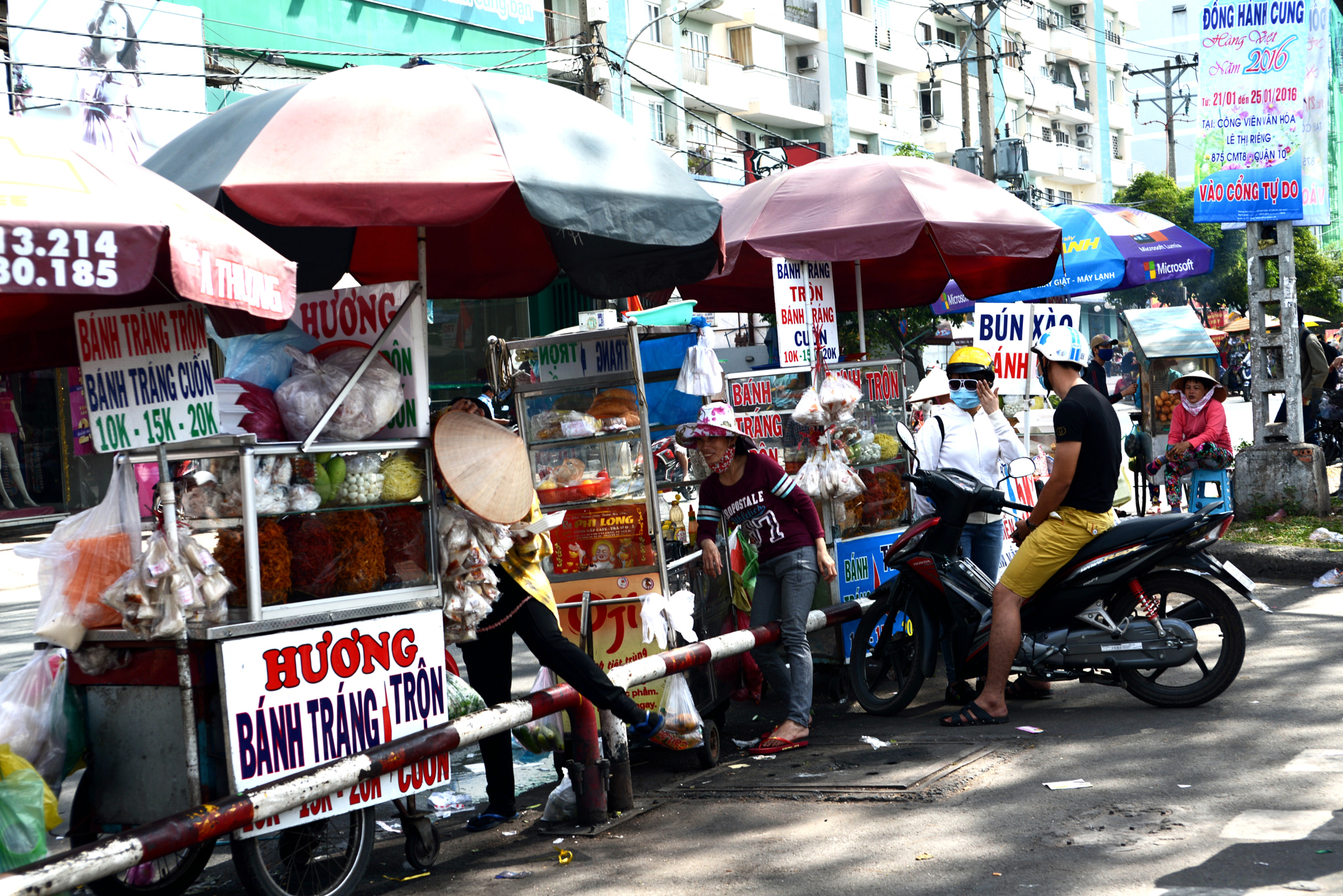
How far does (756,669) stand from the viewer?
7680 mm

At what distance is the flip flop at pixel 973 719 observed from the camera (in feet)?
22.1

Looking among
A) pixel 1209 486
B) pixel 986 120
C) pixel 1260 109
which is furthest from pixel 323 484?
pixel 986 120

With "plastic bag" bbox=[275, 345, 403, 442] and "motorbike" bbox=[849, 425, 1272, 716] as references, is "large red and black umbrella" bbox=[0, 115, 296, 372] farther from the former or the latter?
"motorbike" bbox=[849, 425, 1272, 716]

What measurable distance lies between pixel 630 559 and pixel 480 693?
3.71 ft

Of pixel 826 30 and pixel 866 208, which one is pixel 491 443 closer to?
pixel 866 208

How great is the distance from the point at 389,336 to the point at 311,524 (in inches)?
32.2

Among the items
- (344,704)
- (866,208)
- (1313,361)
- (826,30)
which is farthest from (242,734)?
(826,30)

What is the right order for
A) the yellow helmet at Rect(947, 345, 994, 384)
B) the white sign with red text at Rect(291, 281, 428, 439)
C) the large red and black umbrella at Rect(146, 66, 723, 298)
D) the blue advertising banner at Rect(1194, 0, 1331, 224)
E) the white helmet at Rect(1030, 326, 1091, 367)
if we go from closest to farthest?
the large red and black umbrella at Rect(146, 66, 723, 298), the white sign with red text at Rect(291, 281, 428, 439), the white helmet at Rect(1030, 326, 1091, 367), the yellow helmet at Rect(947, 345, 994, 384), the blue advertising banner at Rect(1194, 0, 1331, 224)

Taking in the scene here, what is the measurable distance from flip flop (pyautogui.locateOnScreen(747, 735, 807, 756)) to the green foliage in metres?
34.7

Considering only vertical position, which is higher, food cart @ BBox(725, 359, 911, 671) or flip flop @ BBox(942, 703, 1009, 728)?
food cart @ BBox(725, 359, 911, 671)

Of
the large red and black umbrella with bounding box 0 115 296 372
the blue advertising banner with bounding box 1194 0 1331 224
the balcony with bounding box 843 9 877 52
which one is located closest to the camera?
the large red and black umbrella with bounding box 0 115 296 372

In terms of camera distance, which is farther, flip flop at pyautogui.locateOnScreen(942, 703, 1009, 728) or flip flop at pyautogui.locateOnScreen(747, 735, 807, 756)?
flip flop at pyautogui.locateOnScreen(942, 703, 1009, 728)

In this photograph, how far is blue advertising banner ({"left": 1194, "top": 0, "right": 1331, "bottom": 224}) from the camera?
12453 millimetres

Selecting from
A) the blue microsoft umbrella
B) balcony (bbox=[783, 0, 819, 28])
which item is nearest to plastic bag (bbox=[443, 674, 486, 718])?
the blue microsoft umbrella
